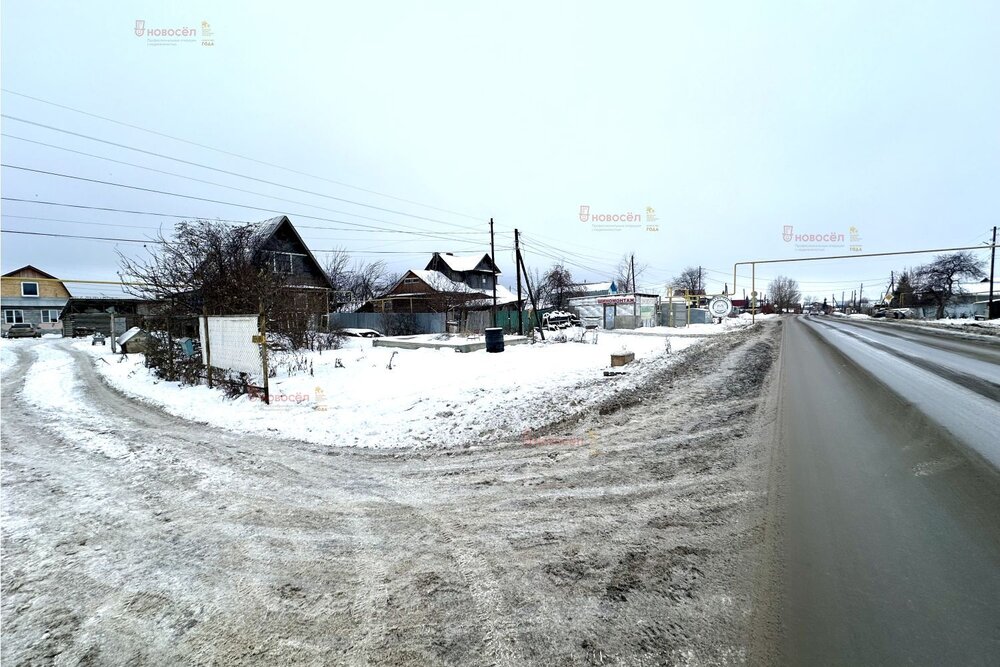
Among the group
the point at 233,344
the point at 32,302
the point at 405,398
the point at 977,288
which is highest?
the point at 32,302

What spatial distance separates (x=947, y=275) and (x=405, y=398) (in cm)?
7931

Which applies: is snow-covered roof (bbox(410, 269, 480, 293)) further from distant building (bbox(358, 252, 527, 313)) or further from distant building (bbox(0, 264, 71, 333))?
distant building (bbox(0, 264, 71, 333))

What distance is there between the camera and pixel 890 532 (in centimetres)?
311

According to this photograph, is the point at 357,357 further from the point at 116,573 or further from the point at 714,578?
the point at 714,578

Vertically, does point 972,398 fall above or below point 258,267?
below

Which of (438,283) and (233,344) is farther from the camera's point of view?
(438,283)

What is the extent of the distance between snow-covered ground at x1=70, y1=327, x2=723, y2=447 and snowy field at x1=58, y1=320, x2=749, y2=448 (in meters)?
0.02

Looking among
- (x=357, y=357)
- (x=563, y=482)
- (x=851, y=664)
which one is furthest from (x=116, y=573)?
(x=357, y=357)

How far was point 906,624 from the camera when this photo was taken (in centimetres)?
222

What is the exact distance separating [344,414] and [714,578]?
19.5 feet

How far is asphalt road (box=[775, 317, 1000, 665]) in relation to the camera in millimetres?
2146

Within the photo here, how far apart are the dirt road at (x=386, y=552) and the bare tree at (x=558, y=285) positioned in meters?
55.3

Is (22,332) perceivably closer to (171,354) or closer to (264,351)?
(171,354)

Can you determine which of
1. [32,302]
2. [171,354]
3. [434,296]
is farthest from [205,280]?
[32,302]
